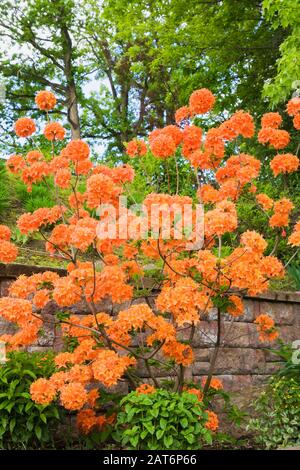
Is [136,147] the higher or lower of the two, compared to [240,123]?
lower

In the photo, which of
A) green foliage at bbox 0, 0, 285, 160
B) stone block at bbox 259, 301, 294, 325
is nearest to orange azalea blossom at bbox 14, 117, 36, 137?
stone block at bbox 259, 301, 294, 325

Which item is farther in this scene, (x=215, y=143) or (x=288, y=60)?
(x=288, y=60)

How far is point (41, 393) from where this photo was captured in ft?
12.2

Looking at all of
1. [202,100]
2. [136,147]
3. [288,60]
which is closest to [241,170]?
[202,100]

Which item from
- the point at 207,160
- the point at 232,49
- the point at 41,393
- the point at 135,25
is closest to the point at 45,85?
the point at 135,25

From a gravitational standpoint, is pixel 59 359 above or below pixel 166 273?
below

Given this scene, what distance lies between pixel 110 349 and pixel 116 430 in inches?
22.0

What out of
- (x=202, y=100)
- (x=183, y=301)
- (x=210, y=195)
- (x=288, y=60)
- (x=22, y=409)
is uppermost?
(x=288, y=60)

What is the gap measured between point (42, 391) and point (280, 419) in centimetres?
186

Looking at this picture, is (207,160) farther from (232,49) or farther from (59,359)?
(232,49)

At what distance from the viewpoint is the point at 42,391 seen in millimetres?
3719

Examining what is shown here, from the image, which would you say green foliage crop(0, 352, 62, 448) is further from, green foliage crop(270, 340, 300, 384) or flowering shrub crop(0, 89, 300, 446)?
green foliage crop(270, 340, 300, 384)

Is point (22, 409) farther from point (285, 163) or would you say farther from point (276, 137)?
point (276, 137)
